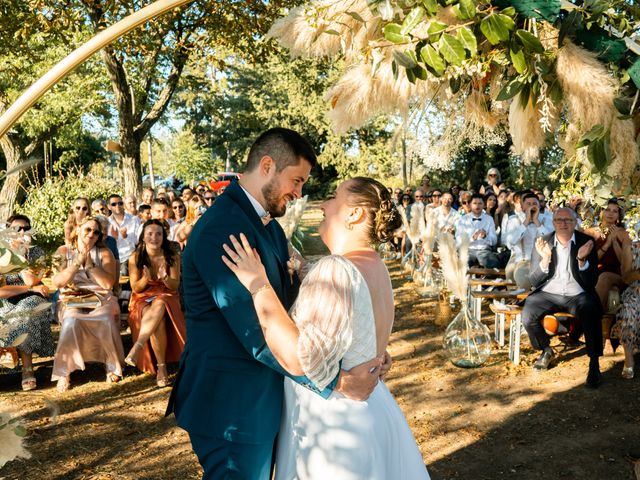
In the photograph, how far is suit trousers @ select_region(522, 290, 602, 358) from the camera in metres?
6.12

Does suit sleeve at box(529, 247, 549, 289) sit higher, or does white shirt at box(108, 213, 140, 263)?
white shirt at box(108, 213, 140, 263)

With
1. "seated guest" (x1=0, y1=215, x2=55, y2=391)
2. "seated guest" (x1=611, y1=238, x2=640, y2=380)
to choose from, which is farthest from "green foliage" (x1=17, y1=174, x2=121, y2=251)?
"seated guest" (x1=611, y1=238, x2=640, y2=380)

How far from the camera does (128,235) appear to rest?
9.48 m

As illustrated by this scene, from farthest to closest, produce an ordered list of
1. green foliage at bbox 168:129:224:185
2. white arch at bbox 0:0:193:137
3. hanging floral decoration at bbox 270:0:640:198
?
green foliage at bbox 168:129:224:185
hanging floral decoration at bbox 270:0:640:198
white arch at bbox 0:0:193:137

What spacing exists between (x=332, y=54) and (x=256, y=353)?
1219 millimetres

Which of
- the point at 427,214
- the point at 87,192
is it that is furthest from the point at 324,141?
the point at 427,214

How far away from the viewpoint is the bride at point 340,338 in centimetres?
204

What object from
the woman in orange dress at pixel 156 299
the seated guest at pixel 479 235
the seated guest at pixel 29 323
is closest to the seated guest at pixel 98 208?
the seated guest at pixel 29 323

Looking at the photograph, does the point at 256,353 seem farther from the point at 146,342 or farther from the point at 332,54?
the point at 146,342

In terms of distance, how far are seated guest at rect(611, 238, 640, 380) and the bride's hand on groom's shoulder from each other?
17.2 feet

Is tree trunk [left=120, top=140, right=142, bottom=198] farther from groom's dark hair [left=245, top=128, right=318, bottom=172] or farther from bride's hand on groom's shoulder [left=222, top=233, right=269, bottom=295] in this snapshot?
bride's hand on groom's shoulder [left=222, top=233, right=269, bottom=295]

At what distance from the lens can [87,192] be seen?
14.8m

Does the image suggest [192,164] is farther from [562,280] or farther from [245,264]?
[245,264]

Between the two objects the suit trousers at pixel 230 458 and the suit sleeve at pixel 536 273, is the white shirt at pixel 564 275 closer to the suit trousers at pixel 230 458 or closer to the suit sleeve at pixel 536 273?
the suit sleeve at pixel 536 273
